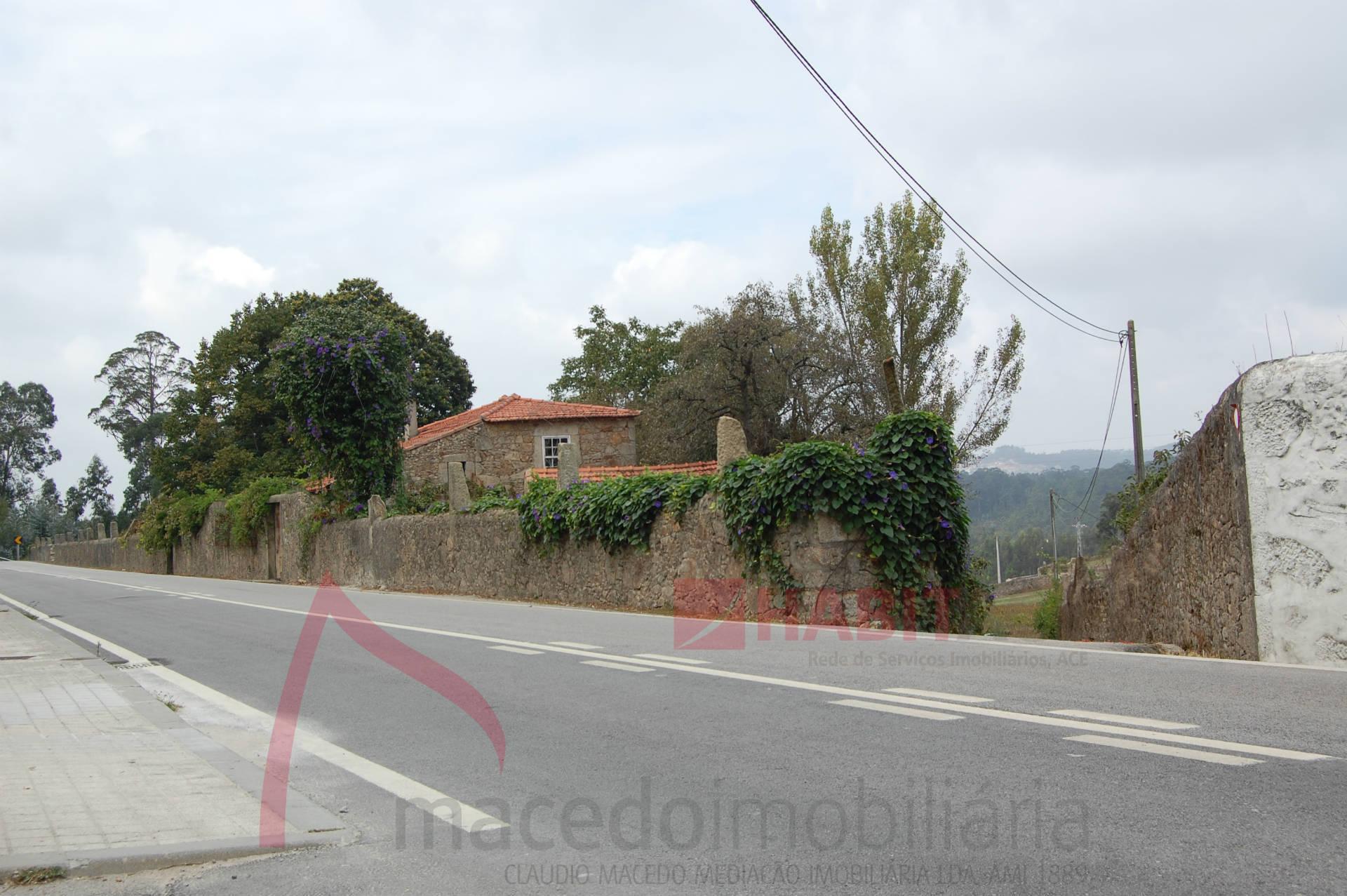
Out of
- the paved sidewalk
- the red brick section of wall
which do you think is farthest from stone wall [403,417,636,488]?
the paved sidewalk

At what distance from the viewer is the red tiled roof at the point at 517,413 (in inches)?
1475

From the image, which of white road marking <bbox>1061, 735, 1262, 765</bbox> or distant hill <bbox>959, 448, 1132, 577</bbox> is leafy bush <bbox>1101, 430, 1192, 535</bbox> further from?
distant hill <bbox>959, 448, 1132, 577</bbox>

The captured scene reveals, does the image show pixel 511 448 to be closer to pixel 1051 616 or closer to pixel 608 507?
pixel 608 507

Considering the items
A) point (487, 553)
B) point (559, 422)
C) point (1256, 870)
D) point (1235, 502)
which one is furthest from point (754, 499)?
point (559, 422)

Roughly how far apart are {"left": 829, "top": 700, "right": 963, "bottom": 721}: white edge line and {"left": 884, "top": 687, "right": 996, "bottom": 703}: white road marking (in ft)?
1.19

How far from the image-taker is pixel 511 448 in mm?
37844

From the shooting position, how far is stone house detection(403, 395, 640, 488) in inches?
1458

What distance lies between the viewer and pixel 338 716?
7.48 m

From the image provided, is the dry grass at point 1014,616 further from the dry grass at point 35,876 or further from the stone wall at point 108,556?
the stone wall at point 108,556

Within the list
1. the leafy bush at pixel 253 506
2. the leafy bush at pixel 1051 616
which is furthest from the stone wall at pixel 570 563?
the leafy bush at pixel 1051 616

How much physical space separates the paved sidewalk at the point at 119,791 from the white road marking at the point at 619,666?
322cm

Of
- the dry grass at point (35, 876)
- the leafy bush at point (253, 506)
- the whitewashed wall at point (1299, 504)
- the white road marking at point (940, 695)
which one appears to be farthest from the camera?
the leafy bush at point (253, 506)

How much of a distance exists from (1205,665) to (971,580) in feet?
22.8

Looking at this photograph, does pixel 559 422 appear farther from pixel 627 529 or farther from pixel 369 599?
pixel 627 529
